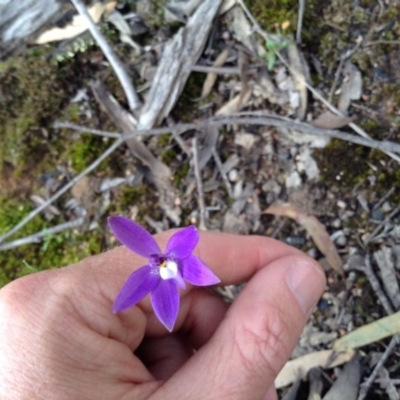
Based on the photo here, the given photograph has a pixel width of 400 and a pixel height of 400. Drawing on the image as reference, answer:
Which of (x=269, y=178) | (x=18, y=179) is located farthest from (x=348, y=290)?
(x=18, y=179)

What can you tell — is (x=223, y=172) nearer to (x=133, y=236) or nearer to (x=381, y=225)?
(x=381, y=225)

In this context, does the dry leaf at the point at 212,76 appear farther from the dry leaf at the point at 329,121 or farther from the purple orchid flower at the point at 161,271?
the purple orchid flower at the point at 161,271

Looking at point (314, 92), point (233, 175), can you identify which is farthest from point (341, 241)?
point (314, 92)

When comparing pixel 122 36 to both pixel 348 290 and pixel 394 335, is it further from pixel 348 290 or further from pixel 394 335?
pixel 394 335

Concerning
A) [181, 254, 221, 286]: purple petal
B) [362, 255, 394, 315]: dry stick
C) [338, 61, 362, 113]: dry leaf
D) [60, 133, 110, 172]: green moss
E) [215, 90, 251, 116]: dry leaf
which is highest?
[60, 133, 110, 172]: green moss

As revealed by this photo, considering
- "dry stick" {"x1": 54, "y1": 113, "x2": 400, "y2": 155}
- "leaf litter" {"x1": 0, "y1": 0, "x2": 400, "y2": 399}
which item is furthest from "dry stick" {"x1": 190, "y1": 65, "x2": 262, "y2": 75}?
"dry stick" {"x1": 54, "y1": 113, "x2": 400, "y2": 155}

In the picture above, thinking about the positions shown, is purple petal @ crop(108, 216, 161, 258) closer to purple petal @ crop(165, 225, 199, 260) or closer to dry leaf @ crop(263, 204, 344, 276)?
purple petal @ crop(165, 225, 199, 260)
